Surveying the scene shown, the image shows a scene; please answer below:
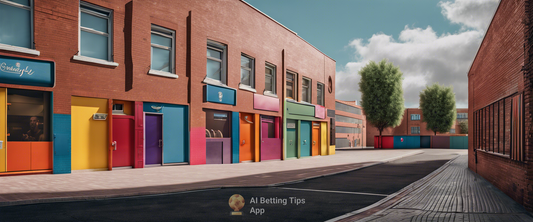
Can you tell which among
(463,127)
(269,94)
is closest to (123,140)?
(269,94)

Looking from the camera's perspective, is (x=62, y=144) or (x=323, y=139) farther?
(x=323, y=139)

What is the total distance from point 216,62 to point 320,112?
38.8ft

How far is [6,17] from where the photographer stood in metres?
11.6

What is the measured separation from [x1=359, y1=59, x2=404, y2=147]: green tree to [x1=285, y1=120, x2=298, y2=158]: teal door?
1095 inches

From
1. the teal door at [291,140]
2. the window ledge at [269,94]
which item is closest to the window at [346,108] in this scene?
the teal door at [291,140]

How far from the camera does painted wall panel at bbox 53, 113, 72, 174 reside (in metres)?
12.3

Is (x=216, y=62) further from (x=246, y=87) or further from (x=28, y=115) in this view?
(x=28, y=115)

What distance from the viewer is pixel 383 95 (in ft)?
164

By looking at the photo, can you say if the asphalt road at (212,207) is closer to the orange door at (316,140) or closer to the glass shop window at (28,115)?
the glass shop window at (28,115)

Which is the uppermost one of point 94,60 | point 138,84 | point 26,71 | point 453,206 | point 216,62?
point 216,62

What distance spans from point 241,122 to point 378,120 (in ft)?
112

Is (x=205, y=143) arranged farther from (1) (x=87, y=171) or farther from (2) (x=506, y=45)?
(2) (x=506, y=45)

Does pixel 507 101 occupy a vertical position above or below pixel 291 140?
above

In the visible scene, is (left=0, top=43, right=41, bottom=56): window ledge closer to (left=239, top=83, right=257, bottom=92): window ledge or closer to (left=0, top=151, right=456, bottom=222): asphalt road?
(left=0, top=151, right=456, bottom=222): asphalt road
